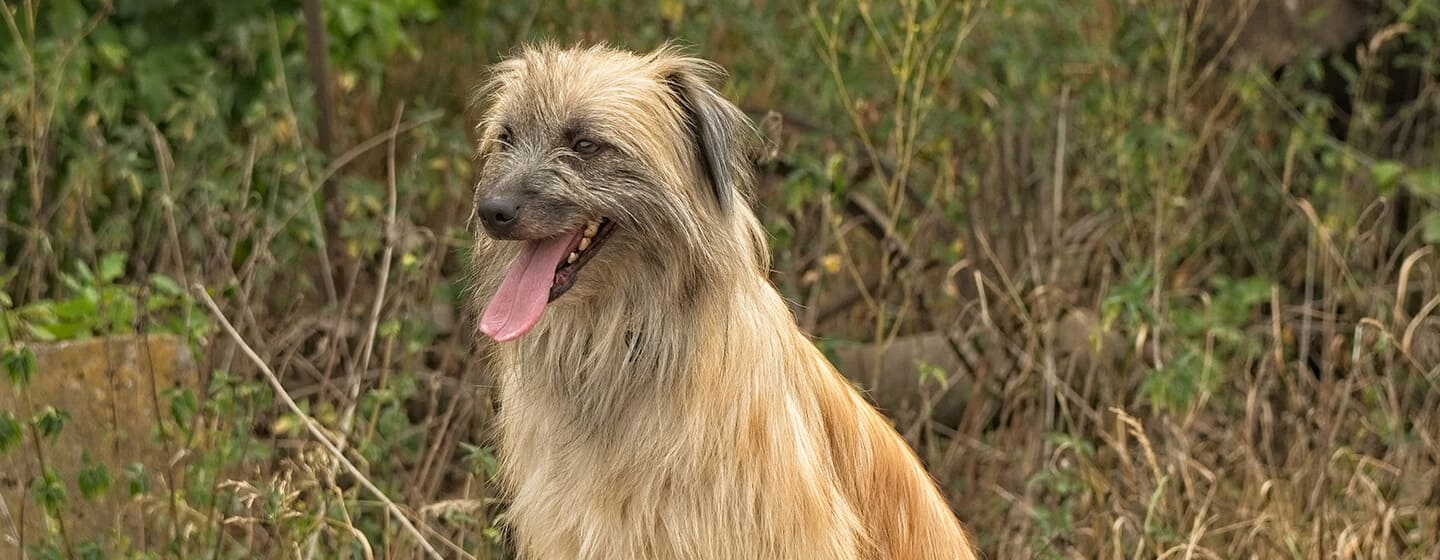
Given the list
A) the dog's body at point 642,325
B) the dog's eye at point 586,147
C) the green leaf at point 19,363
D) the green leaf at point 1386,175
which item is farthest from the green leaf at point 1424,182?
the green leaf at point 19,363

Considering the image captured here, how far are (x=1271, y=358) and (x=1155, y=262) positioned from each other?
672 mm

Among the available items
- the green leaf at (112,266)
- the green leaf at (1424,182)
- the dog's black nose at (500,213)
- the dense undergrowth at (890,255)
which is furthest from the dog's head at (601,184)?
the green leaf at (1424,182)

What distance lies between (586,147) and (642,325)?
1.32 ft

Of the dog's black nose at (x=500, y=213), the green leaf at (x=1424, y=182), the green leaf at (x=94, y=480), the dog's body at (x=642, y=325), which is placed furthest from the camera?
the green leaf at (x=1424, y=182)

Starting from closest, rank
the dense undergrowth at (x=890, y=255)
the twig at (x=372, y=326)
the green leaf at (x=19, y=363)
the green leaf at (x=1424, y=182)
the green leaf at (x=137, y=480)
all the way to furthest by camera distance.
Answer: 1. the green leaf at (x=19, y=363)
2. the green leaf at (x=137, y=480)
3. the twig at (x=372, y=326)
4. the dense undergrowth at (x=890, y=255)
5. the green leaf at (x=1424, y=182)

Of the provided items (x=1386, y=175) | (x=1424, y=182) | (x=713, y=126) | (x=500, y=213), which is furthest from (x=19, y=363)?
(x=1424, y=182)

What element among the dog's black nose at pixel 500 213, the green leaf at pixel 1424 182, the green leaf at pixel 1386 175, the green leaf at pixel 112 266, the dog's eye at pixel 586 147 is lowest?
the green leaf at pixel 1424 182

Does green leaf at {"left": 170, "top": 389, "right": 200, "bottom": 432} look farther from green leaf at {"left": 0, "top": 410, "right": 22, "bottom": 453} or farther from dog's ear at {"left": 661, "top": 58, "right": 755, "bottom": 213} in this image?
dog's ear at {"left": 661, "top": 58, "right": 755, "bottom": 213}

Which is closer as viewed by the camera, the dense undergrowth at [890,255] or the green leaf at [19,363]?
the green leaf at [19,363]

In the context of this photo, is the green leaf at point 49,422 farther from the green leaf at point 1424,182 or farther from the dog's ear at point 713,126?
the green leaf at point 1424,182

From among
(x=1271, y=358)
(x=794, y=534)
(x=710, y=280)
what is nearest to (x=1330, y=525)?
(x=1271, y=358)

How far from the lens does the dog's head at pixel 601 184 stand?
3729mm

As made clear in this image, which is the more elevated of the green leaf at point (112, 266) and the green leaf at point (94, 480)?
the green leaf at point (112, 266)

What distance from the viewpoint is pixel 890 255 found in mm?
6055
